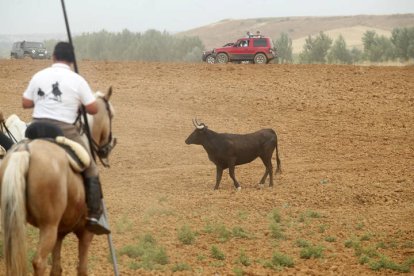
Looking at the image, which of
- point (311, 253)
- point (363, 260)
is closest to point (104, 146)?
point (311, 253)

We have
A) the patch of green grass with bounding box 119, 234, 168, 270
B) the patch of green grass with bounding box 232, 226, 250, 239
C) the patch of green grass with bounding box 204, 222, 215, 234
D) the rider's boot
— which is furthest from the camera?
the patch of green grass with bounding box 204, 222, 215, 234

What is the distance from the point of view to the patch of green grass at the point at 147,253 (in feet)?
33.4

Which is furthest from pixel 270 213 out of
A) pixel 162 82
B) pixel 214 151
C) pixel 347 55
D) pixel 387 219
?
pixel 347 55

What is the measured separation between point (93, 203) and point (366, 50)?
50.5 metres

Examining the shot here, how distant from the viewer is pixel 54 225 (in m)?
7.44

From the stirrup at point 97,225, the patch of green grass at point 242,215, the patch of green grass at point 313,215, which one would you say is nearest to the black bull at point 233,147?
the patch of green grass at point 242,215

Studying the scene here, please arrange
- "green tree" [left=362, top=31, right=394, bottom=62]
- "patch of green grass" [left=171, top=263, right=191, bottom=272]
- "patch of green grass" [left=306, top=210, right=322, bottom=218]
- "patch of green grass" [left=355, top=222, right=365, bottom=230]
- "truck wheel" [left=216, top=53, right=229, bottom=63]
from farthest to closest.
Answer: "green tree" [left=362, top=31, right=394, bottom=62], "truck wheel" [left=216, top=53, right=229, bottom=63], "patch of green grass" [left=306, top=210, right=322, bottom=218], "patch of green grass" [left=355, top=222, right=365, bottom=230], "patch of green grass" [left=171, top=263, right=191, bottom=272]

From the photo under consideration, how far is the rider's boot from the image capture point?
8.03m

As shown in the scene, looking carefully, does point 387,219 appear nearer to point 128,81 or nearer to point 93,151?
point 93,151

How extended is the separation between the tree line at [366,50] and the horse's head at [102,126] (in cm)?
4196

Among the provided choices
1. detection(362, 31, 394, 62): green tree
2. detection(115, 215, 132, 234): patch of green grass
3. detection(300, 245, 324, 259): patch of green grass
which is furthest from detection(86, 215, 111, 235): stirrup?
detection(362, 31, 394, 62): green tree

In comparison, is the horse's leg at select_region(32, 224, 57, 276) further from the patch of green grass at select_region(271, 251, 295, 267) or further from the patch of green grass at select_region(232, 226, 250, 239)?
the patch of green grass at select_region(232, 226, 250, 239)

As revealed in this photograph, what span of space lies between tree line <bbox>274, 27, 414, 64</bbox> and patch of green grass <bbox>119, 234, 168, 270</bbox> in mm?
39747

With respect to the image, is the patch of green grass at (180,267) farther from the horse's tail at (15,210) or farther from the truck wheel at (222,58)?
the truck wheel at (222,58)
